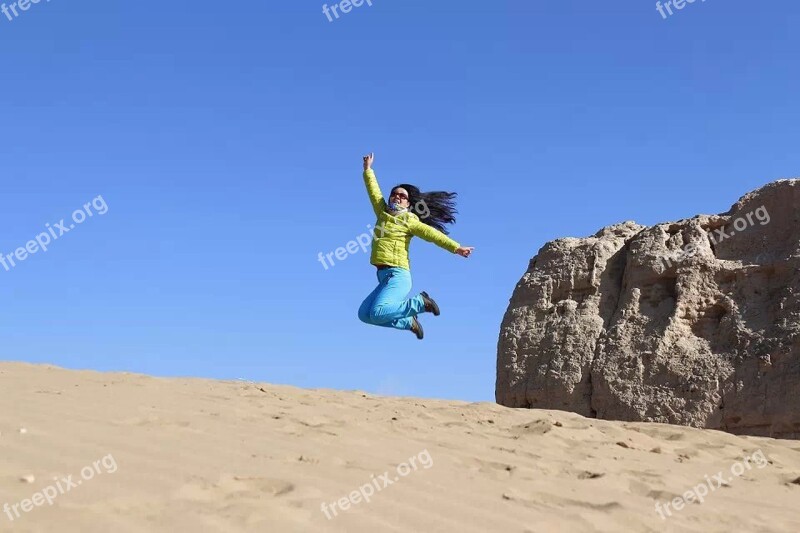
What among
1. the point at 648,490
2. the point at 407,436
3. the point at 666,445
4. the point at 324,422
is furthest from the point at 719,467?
the point at 324,422

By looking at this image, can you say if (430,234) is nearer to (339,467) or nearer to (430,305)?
(430,305)

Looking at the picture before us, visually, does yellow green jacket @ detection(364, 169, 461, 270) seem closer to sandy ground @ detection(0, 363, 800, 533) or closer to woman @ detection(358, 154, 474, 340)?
woman @ detection(358, 154, 474, 340)

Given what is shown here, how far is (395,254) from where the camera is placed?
7934 millimetres

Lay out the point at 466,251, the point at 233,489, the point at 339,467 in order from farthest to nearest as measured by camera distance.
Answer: the point at 466,251 → the point at 339,467 → the point at 233,489

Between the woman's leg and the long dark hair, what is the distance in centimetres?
91

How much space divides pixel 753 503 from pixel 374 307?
3.88 metres

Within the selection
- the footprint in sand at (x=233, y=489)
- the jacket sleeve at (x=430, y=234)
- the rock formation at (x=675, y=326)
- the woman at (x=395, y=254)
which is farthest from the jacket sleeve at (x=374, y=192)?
the footprint in sand at (x=233, y=489)

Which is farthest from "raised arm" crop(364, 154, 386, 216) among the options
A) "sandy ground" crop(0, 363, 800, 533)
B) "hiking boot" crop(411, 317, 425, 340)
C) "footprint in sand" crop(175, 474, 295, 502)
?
"footprint in sand" crop(175, 474, 295, 502)

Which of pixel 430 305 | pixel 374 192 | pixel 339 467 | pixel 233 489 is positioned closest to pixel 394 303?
pixel 430 305

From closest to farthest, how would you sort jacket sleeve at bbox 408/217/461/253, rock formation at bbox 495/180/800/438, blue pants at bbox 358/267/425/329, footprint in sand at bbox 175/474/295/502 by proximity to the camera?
footprint in sand at bbox 175/474/295/502 < blue pants at bbox 358/267/425/329 < jacket sleeve at bbox 408/217/461/253 < rock formation at bbox 495/180/800/438

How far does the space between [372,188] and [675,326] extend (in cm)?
362

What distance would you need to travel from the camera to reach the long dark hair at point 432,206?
8555mm

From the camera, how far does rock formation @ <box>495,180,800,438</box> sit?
8031mm

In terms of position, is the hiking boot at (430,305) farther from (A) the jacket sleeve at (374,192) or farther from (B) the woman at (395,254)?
(A) the jacket sleeve at (374,192)
